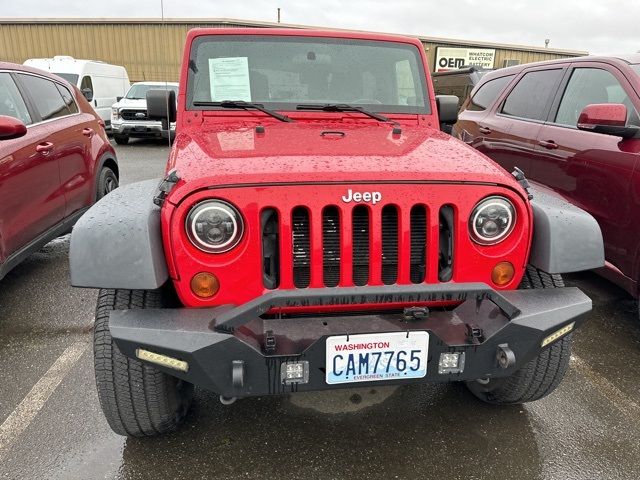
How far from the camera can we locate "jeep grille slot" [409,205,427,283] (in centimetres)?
196

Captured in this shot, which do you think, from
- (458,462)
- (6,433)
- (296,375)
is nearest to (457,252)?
(296,375)

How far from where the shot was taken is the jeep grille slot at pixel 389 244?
193 cm

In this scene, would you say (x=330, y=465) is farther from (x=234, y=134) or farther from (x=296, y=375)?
(x=234, y=134)

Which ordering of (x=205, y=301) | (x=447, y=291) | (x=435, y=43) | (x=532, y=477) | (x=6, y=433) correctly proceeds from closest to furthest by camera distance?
(x=447, y=291)
(x=205, y=301)
(x=532, y=477)
(x=6, y=433)
(x=435, y=43)

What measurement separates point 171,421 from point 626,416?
222 centimetres

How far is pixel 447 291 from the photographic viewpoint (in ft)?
5.83

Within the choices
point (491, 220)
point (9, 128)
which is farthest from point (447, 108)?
point (9, 128)

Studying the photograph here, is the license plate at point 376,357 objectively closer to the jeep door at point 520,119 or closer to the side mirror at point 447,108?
the side mirror at point 447,108

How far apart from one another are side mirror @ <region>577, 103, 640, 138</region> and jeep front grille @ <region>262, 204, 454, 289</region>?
1829 millimetres

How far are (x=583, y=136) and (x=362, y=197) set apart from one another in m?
2.52

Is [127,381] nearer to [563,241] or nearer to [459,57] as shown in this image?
[563,241]

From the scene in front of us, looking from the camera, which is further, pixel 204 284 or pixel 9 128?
pixel 9 128

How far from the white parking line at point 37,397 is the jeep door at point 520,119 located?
3.66m

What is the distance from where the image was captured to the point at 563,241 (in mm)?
1994
